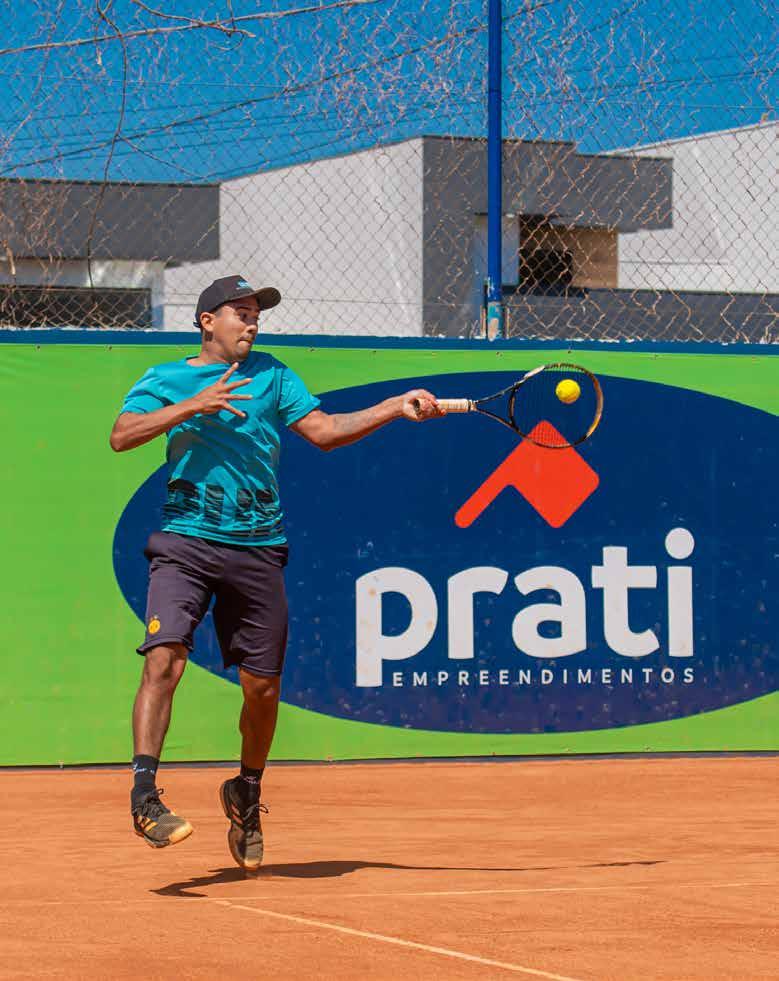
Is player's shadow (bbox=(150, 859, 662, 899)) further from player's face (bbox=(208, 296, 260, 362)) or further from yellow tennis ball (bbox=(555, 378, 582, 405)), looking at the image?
yellow tennis ball (bbox=(555, 378, 582, 405))

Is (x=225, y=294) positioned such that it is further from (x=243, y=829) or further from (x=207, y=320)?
(x=243, y=829)

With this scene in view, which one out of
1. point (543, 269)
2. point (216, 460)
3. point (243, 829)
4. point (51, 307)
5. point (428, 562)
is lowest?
point (243, 829)

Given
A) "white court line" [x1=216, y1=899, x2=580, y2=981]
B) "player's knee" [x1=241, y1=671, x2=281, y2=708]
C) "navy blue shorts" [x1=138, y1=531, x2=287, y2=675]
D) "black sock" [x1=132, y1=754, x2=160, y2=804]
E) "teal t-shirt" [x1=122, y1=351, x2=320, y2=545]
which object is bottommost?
"white court line" [x1=216, y1=899, x2=580, y2=981]

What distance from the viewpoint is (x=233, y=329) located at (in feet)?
18.1

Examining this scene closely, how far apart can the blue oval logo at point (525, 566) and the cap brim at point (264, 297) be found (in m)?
2.28

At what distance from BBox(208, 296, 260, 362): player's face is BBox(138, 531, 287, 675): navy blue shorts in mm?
620

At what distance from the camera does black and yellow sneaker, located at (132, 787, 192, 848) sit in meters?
4.88

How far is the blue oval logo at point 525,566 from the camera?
26.2 ft

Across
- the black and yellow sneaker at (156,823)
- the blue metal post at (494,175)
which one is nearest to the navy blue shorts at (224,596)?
the black and yellow sneaker at (156,823)

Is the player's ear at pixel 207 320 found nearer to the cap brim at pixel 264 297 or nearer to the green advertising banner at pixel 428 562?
the cap brim at pixel 264 297

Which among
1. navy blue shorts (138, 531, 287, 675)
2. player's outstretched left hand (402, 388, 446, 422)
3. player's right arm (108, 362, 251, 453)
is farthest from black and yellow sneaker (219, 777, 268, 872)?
player's outstretched left hand (402, 388, 446, 422)

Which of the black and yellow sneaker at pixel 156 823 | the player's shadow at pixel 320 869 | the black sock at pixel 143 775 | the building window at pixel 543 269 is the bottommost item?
the player's shadow at pixel 320 869

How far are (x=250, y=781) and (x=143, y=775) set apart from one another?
586 mm

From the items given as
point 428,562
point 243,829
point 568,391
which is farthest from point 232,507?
point 428,562
